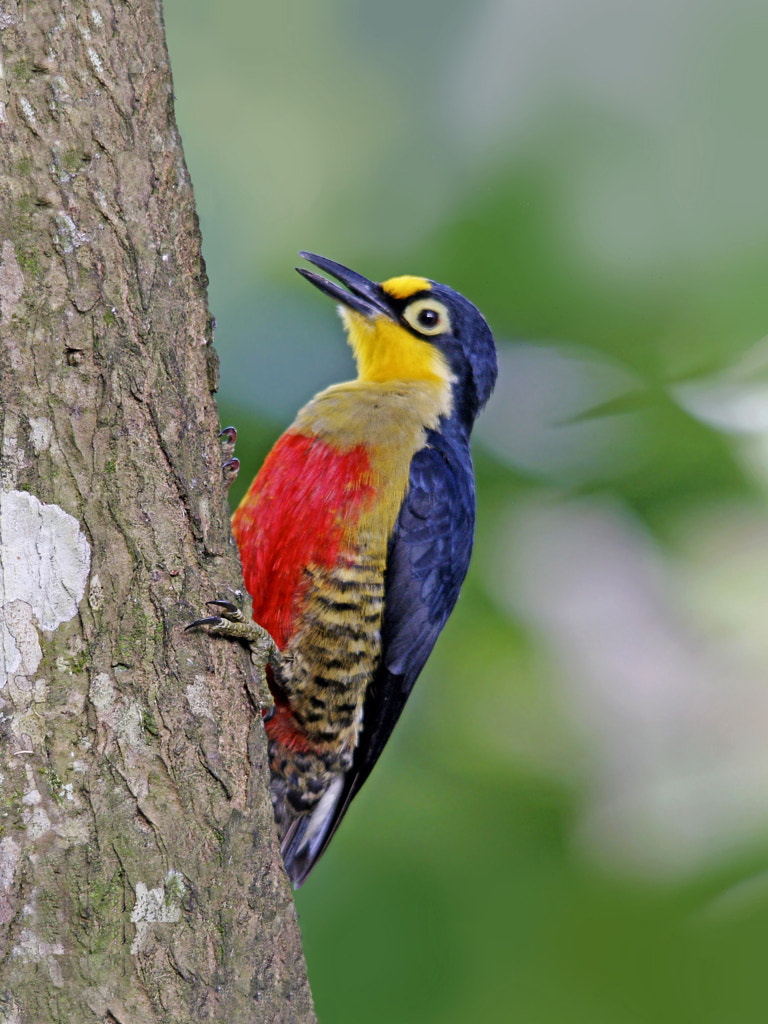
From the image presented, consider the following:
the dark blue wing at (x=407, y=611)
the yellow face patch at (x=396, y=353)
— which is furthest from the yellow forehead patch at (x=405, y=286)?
the dark blue wing at (x=407, y=611)

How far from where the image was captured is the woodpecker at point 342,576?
3051 millimetres

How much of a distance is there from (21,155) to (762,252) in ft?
7.92

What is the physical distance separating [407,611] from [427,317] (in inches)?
50.6

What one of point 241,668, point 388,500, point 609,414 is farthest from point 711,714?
point 241,668

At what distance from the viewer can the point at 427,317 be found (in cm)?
387

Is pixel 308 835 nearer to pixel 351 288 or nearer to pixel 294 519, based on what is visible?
pixel 294 519

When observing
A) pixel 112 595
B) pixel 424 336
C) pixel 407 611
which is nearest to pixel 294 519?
pixel 407 611

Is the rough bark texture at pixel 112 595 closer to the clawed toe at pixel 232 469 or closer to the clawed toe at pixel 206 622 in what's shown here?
the clawed toe at pixel 206 622

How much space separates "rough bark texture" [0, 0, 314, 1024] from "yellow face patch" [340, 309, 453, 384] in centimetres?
199

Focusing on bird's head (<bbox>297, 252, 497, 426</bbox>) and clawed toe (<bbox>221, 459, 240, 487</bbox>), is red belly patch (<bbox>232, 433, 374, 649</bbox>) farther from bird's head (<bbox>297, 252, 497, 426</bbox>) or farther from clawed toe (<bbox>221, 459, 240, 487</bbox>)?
bird's head (<bbox>297, 252, 497, 426</bbox>)

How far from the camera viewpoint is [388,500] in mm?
3240

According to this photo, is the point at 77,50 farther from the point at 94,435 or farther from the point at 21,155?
the point at 94,435

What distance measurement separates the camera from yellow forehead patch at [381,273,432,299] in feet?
12.4

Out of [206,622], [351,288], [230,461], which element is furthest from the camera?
[351,288]
